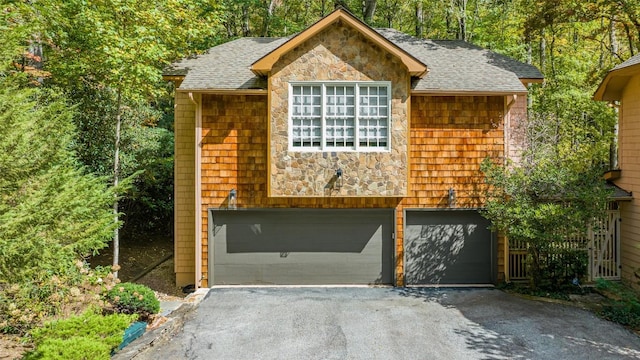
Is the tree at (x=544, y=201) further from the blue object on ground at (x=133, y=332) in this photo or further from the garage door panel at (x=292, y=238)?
the blue object on ground at (x=133, y=332)

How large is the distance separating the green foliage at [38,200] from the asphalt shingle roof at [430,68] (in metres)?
3.31

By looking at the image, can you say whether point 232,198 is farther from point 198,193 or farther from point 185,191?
point 185,191

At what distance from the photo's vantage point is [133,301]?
28.0 feet

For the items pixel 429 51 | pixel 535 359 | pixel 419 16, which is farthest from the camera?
pixel 419 16

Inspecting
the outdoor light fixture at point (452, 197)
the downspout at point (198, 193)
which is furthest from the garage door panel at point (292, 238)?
the outdoor light fixture at point (452, 197)

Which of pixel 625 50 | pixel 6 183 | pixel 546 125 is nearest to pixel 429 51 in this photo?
pixel 546 125

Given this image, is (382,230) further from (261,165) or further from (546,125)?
(546,125)

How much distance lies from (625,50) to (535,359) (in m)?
20.6

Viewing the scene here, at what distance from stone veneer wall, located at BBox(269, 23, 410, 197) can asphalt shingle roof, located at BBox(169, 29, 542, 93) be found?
739 millimetres

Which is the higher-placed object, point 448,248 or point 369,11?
point 369,11

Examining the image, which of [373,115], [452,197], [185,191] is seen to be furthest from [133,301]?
[452,197]

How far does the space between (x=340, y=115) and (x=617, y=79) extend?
7582mm

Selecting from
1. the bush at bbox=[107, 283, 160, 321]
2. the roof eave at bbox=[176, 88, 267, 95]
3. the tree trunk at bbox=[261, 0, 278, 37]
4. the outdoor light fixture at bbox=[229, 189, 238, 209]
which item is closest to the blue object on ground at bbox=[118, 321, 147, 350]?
the bush at bbox=[107, 283, 160, 321]

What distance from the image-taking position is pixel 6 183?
7375mm
